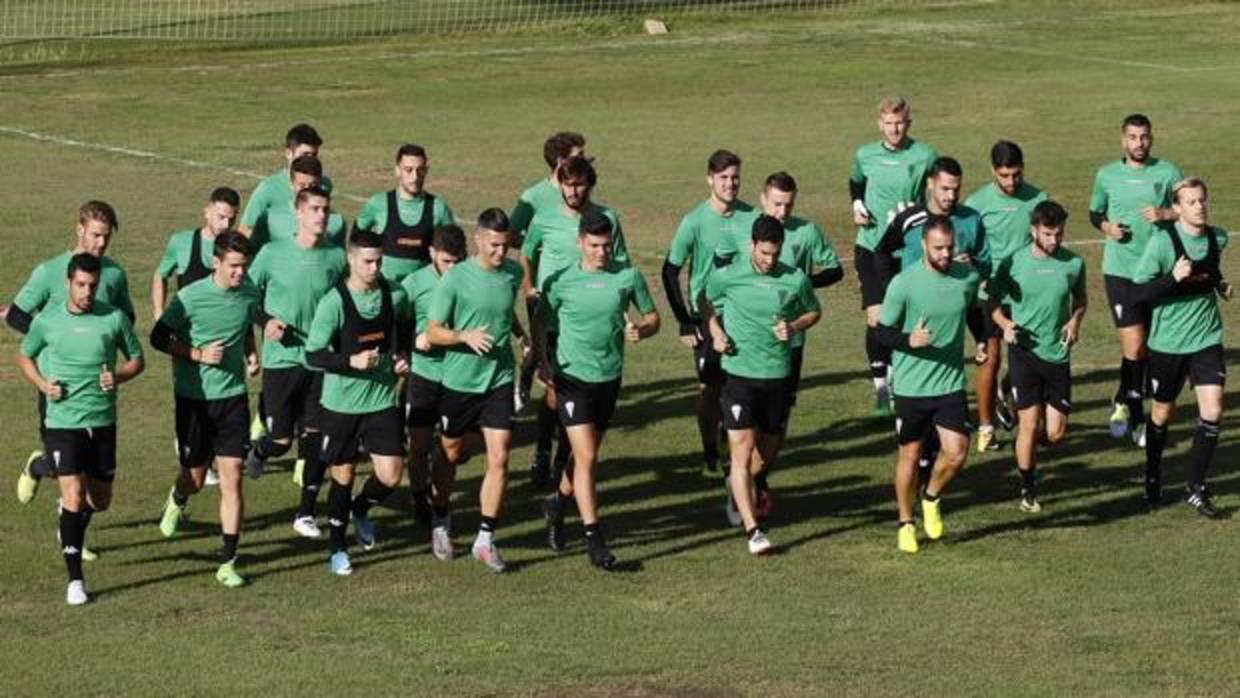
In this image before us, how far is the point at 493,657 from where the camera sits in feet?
53.2

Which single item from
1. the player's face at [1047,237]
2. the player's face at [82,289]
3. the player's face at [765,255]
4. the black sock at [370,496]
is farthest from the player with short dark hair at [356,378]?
the player's face at [1047,237]

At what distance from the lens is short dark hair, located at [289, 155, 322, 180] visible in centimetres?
2053

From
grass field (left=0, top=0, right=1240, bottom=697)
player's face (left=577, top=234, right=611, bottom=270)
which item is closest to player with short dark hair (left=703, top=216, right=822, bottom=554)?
grass field (left=0, top=0, right=1240, bottom=697)

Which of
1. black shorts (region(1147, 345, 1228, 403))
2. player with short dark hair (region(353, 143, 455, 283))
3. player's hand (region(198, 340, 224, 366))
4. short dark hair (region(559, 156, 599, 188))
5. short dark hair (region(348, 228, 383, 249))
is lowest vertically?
black shorts (region(1147, 345, 1228, 403))

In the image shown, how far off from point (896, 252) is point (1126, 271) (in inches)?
80.5

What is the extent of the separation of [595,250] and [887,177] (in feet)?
16.1

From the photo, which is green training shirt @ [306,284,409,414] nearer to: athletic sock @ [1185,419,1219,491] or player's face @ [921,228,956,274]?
player's face @ [921,228,956,274]

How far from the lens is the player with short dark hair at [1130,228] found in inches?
874

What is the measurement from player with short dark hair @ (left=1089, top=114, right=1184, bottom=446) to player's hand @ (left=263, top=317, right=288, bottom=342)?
7.07 m

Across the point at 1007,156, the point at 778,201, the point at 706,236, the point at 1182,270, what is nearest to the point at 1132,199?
the point at 1007,156

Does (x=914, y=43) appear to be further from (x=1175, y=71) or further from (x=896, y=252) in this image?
(x=896, y=252)

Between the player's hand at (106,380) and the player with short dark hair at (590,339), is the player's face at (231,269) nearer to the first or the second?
the player's hand at (106,380)

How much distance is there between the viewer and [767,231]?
18.7 meters

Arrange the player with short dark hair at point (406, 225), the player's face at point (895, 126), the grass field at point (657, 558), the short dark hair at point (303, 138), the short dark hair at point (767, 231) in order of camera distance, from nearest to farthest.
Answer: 1. the grass field at point (657, 558)
2. the short dark hair at point (767, 231)
3. the player with short dark hair at point (406, 225)
4. the short dark hair at point (303, 138)
5. the player's face at point (895, 126)
